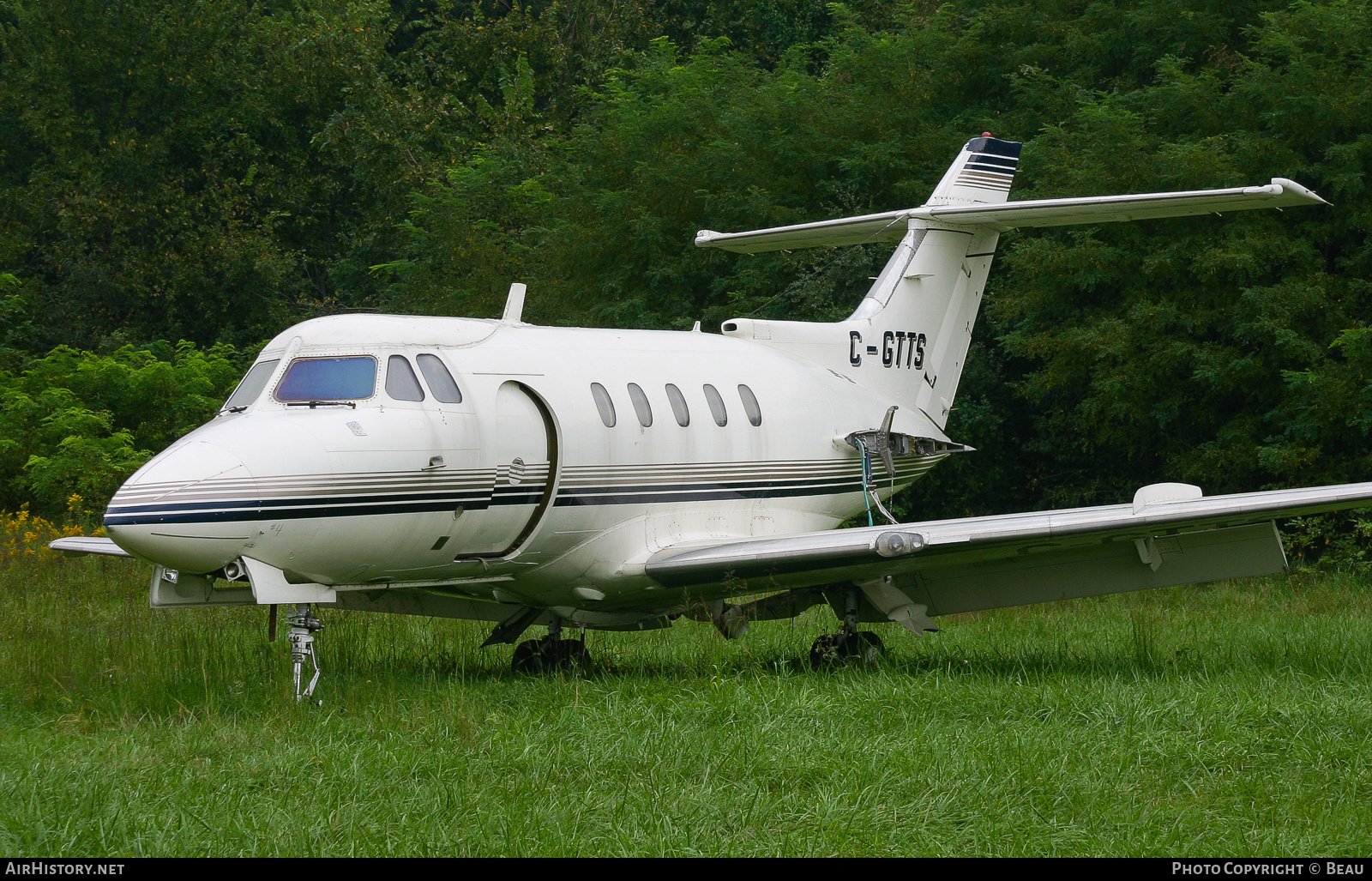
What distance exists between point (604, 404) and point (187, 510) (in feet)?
11.2

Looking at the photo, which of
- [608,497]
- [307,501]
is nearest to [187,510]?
[307,501]

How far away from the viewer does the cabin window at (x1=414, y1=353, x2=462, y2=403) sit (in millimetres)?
9781

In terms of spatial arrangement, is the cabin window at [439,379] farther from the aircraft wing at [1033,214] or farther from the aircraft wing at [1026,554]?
the aircraft wing at [1033,214]

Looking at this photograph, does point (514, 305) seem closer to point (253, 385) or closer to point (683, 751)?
point (253, 385)

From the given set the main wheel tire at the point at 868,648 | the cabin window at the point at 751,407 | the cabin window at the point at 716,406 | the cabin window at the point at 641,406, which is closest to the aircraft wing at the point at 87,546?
the cabin window at the point at 641,406

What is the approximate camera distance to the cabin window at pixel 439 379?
32.1 ft

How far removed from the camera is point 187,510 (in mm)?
8414

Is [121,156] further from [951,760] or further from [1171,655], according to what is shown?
[951,760]

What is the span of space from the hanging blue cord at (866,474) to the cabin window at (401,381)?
473 cm

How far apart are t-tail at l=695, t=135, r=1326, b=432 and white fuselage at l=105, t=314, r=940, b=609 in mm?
574

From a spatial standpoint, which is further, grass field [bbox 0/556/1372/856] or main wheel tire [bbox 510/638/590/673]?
main wheel tire [bbox 510/638/590/673]

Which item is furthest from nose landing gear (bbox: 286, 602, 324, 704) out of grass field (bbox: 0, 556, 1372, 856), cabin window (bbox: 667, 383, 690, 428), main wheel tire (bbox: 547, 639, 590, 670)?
cabin window (bbox: 667, 383, 690, 428)

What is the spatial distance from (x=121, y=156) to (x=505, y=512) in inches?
1076

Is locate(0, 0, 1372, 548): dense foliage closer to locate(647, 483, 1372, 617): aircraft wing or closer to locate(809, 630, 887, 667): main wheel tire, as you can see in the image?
locate(647, 483, 1372, 617): aircraft wing
